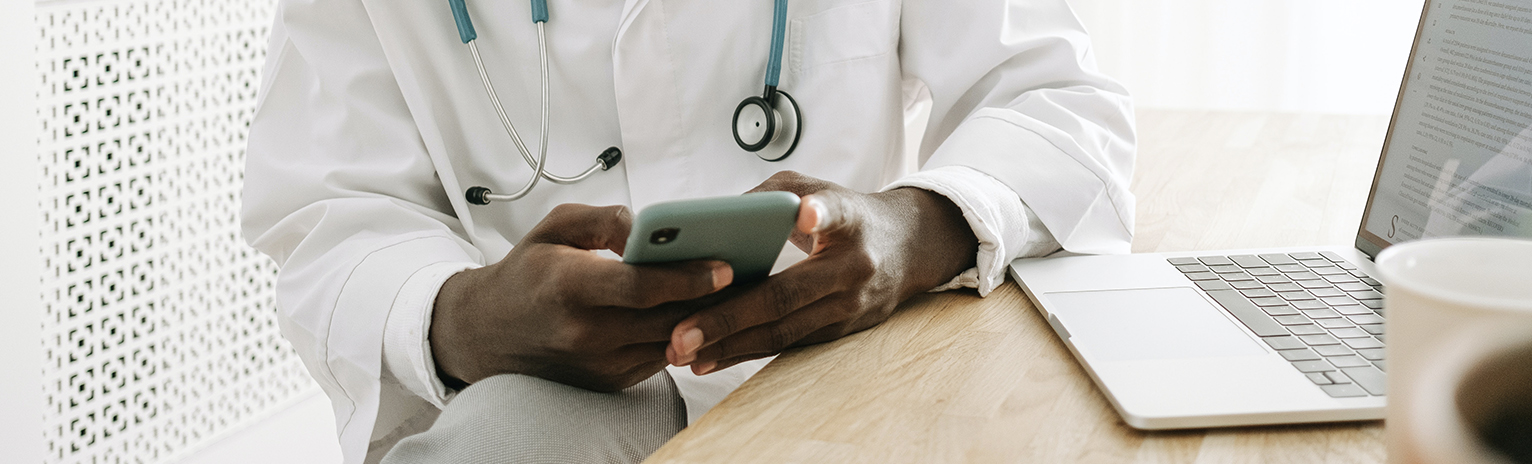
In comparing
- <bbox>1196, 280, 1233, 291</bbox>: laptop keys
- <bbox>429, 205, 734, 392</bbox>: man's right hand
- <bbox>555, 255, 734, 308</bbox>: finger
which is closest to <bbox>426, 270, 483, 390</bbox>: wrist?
<bbox>429, 205, 734, 392</bbox>: man's right hand

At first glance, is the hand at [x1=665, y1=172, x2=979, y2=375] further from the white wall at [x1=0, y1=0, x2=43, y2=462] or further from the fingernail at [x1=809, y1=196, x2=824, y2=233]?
the white wall at [x1=0, y1=0, x2=43, y2=462]

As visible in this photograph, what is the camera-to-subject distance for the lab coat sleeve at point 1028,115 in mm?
740

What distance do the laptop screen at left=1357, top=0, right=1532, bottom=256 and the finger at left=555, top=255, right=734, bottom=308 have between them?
0.49 metres

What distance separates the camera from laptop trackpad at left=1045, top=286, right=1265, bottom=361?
0.54 meters

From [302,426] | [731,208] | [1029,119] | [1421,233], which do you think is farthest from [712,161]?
[302,426]

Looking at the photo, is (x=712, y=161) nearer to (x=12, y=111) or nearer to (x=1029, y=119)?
(x=1029, y=119)

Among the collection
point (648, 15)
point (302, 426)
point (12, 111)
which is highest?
point (648, 15)

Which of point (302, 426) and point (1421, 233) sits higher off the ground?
point (1421, 233)

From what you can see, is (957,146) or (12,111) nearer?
(957,146)

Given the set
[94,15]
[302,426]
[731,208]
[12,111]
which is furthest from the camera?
[302,426]

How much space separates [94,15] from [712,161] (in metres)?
1.04

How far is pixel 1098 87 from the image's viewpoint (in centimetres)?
84

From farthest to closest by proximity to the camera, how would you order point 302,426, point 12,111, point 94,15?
point 302,426, point 94,15, point 12,111

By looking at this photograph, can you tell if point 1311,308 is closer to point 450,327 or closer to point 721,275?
point 721,275
